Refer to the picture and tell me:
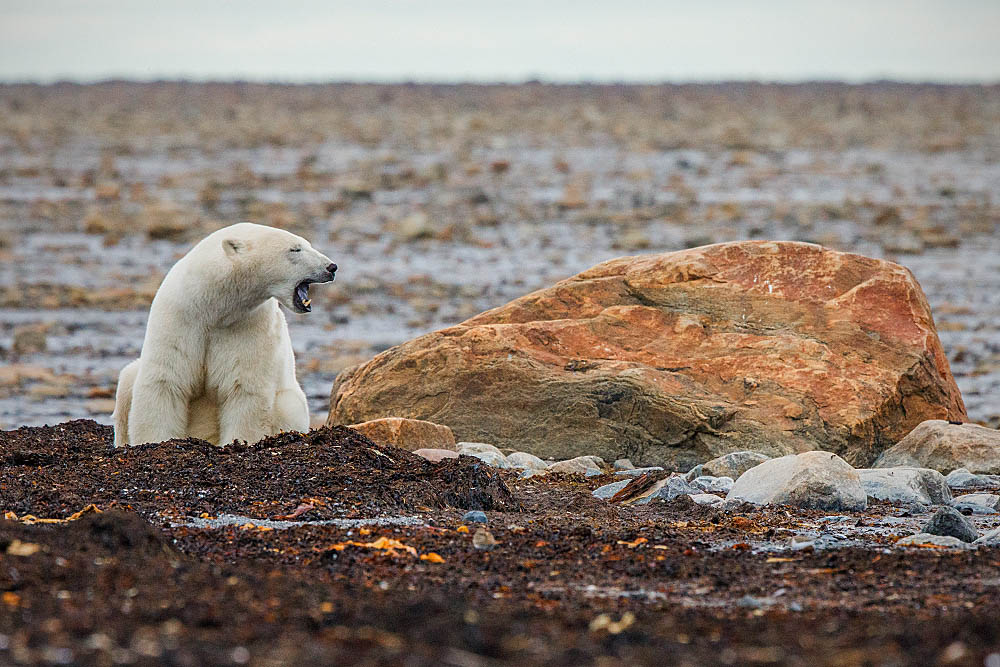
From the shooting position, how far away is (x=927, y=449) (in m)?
9.02

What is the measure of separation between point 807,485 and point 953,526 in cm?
124

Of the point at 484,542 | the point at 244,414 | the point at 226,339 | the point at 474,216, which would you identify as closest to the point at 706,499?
the point at 484,542

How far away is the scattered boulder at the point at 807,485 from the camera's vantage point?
24.4ft

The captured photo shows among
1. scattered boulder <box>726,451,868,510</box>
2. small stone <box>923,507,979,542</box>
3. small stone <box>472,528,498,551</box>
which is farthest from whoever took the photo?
scattered boulder <box>726,451,868,510</box>

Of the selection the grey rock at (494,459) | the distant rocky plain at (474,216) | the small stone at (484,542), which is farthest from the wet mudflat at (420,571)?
the distant rocky plain at (474,216)

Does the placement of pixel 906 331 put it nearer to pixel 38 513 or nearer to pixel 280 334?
pixel 280 334

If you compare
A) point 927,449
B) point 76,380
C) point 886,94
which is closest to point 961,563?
point 927,449

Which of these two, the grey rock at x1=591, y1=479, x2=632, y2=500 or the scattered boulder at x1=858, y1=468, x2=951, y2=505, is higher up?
the scattered boulder at x1=858, y1=468, x2=951, y2=505

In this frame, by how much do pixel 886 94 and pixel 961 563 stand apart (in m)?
71.6

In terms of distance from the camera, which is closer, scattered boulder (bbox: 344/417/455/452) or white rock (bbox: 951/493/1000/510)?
white rock (bbox: 951/493/1000/510)

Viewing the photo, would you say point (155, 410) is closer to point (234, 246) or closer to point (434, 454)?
point (234, 246)

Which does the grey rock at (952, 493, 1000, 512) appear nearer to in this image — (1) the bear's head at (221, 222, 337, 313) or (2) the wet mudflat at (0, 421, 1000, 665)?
(2) the wet mudflat at (0, 421, 1000, 665)

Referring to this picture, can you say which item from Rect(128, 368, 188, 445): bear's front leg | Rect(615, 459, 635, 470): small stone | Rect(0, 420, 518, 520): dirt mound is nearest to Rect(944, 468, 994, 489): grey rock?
Rect(615, 459, 635, 470): small stone

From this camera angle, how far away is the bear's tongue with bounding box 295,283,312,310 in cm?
832
